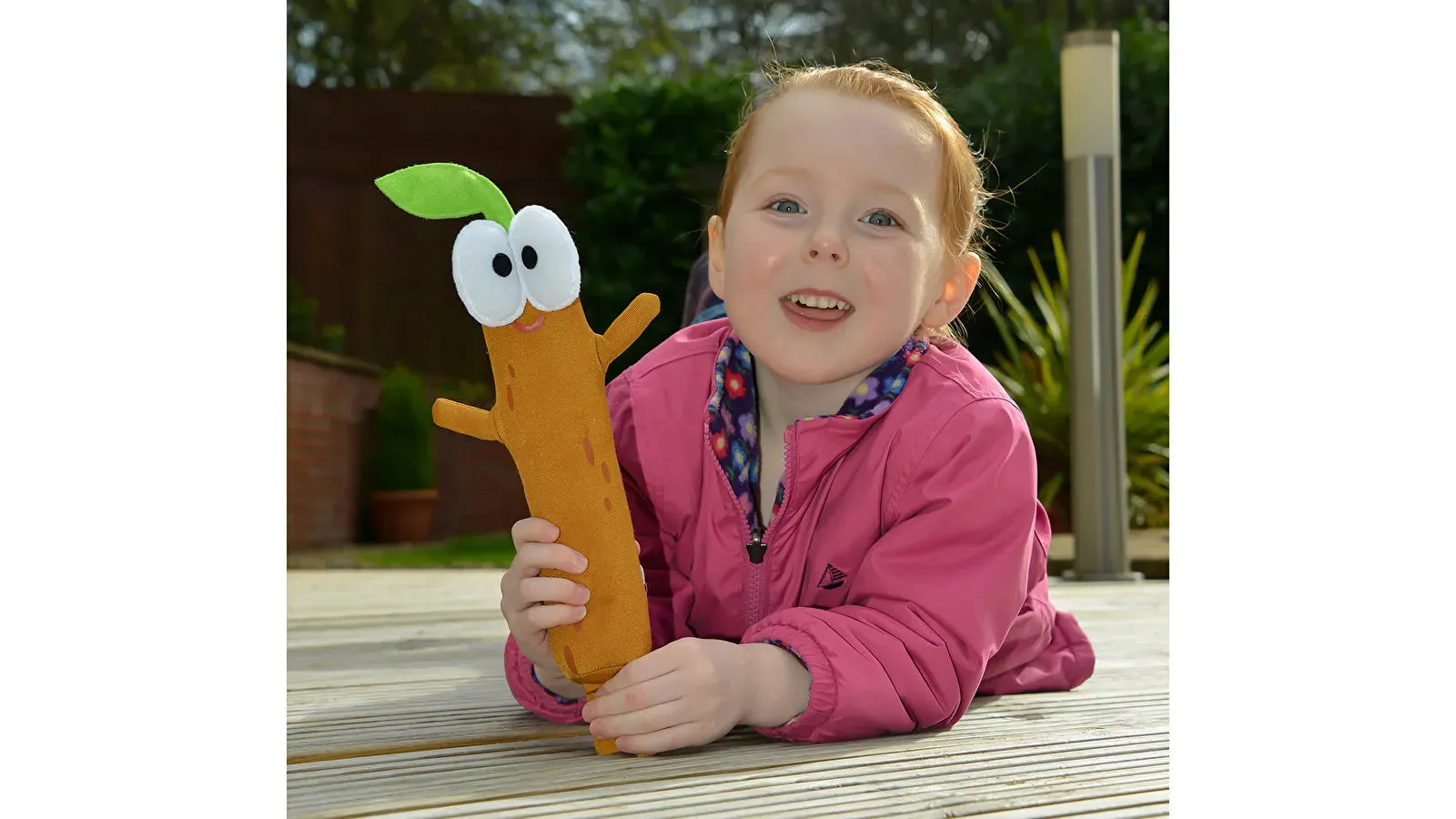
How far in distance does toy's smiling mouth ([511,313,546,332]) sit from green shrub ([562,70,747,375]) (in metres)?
5.70

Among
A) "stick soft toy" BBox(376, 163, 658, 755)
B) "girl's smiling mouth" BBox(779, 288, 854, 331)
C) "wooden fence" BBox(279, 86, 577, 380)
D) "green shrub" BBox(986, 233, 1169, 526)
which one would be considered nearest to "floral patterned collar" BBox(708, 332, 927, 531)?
"girl's smiling mouth" BBox(779, 288, 854, 331)

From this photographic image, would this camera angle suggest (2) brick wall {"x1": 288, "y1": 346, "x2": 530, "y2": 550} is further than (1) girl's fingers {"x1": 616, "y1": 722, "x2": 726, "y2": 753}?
Yes

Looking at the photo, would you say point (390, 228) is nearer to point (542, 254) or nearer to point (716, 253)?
point (716, 253)

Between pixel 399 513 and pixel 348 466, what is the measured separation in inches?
14.4

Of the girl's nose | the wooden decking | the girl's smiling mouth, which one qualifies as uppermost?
the girl's nose

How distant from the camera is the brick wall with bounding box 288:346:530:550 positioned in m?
6.02

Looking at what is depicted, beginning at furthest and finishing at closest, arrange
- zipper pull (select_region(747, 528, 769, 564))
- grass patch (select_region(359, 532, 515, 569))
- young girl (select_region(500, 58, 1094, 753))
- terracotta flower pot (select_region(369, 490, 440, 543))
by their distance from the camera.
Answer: terracotta flower pot (select_region(369, 490, 440, 543)) < grass patch (select_region(359, 532, 515, 569)) < zipper pull (select_region(747, 528, 769, 564)) < young girl (select_region(500, 58, 1094, 753))

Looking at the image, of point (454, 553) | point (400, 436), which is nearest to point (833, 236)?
point (454, 553)

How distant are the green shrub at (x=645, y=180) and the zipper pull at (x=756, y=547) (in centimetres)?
544

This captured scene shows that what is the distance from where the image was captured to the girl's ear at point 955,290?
148 cm

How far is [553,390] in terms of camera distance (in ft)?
3.70

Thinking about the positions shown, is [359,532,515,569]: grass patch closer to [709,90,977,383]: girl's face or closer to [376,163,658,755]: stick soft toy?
[709,90,977,383]: girl's face
